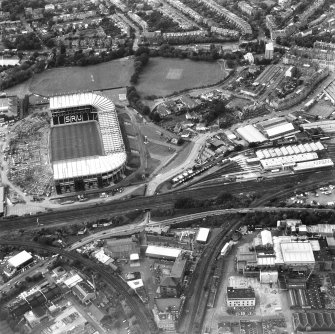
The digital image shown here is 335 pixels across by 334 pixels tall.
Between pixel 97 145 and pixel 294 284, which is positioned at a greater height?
pixel 97 145

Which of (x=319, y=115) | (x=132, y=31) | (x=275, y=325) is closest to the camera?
(x=275, y=325)

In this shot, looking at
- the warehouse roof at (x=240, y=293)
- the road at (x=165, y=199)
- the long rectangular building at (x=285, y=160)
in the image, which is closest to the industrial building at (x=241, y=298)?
the warehouse roof at (x=240, y=293)

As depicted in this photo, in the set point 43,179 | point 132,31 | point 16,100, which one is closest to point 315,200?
point 43,179

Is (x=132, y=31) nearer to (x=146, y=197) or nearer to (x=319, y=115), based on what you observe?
(x=319, y=115)

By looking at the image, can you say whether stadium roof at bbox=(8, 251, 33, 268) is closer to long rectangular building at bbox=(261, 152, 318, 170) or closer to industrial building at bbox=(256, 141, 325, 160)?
long rectangular building at bbox=(261, 152, 318, 170)

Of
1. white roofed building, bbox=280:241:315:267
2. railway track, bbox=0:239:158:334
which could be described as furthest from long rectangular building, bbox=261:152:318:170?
railway track, bbox=0:239:158:334

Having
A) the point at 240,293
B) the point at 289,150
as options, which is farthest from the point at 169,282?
the point at 289,150
